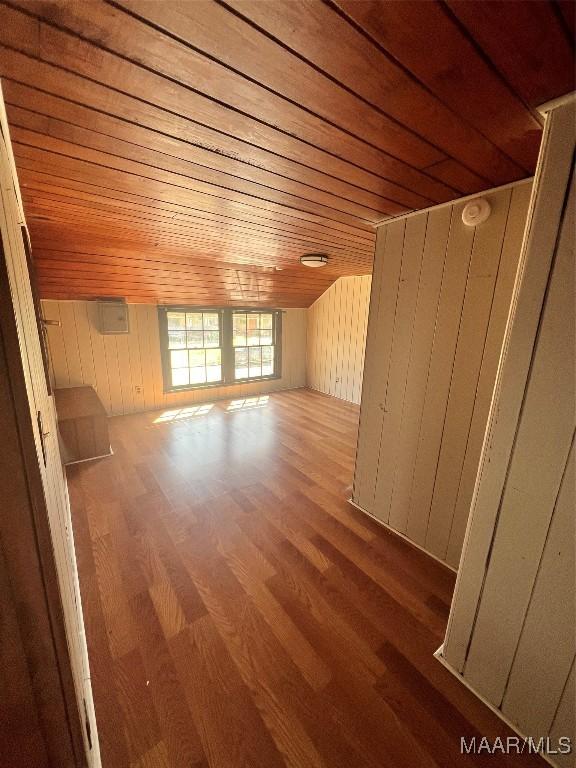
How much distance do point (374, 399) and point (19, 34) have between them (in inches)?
85.1

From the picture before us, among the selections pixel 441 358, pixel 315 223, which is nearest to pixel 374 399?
pixel 441 358

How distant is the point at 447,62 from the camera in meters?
0.76

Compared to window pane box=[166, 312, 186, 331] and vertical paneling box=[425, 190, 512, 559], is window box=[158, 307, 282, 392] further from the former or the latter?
vertical paneling box=[425, 190, 512, 559]

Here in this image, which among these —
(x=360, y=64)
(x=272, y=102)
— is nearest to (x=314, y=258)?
(x=272, y=102)

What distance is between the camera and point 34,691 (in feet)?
2.15

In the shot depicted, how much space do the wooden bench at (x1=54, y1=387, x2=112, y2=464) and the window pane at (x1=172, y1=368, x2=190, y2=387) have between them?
153 cm

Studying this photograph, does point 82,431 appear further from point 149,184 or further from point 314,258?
point 314,258

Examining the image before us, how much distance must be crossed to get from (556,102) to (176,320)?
4.50m

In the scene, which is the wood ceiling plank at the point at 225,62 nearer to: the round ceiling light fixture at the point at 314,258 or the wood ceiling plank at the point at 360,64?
the wood ceiling plank at the point at 360,64

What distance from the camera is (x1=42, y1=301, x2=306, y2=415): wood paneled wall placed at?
3.79 meters

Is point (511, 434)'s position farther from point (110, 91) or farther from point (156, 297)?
point (156, 297)

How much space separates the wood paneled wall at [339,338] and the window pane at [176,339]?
2494 mm

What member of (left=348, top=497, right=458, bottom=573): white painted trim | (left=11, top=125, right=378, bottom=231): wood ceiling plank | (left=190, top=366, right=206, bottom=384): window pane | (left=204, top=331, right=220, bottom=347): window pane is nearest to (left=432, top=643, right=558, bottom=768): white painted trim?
(left=348, top=497, right=458, bottom=573): white painted trim

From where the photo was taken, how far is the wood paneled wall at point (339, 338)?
4.81 m
